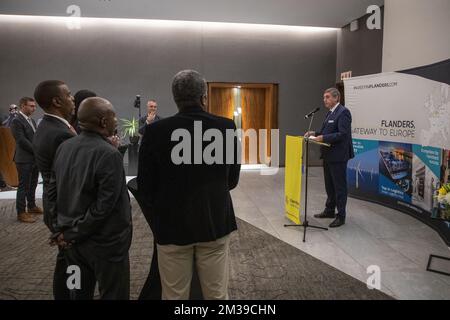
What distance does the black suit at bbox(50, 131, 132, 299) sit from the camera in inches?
64.4

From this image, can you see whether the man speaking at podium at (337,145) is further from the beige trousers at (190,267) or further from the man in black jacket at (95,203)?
the man in black jacket at (95,203)

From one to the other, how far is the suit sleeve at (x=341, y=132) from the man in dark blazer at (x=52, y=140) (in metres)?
3.04

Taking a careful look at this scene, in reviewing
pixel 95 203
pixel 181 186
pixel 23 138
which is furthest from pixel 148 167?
pixel 23 138

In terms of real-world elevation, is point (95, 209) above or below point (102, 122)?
below

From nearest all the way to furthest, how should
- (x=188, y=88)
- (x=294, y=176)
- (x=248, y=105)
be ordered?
1. (x=188, y=88)
2. (x=294, y=176)
3. (x=248, y=105)

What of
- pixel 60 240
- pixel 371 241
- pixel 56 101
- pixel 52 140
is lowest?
pixel 371 241

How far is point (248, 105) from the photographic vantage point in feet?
32.4

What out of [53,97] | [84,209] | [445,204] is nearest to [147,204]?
[84,209]

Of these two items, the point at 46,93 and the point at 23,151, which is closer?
the point at 46,93

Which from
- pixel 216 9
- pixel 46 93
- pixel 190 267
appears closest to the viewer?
pixel 190 267

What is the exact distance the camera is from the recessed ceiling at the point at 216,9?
23.8ft

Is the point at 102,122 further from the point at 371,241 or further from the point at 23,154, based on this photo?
the point at 23,154

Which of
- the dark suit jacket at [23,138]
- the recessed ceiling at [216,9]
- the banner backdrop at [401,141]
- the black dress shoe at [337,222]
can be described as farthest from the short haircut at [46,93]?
the recessed ceiling at [216,9]

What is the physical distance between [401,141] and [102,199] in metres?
4.53
